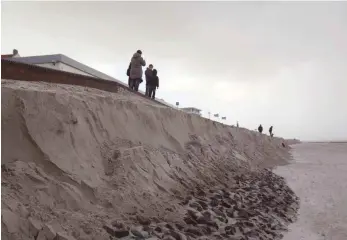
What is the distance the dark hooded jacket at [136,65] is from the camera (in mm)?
13820

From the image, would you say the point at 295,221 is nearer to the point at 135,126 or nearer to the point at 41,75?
the point at 135,126

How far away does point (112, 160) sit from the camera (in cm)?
714

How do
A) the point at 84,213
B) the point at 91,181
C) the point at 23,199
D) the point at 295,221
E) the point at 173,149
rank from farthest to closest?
the point at 173,149 < the point at 295,221 < the point at 91,181 < the point at 84,213 < the point at 23,199

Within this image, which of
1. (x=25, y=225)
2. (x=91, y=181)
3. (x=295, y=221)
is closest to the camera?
(x=25, y=225)

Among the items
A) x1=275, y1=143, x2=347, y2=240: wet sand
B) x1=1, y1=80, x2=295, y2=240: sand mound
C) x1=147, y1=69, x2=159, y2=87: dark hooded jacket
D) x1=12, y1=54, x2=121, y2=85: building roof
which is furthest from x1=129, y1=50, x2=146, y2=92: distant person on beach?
x1=275, y1=143, x2=347, y2=240: wet sand

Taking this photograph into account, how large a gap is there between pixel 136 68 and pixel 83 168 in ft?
27.1

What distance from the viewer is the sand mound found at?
4.96 metres

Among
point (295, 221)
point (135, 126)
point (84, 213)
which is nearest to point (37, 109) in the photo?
point (84, 213)

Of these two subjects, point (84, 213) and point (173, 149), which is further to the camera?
point (173, 149)

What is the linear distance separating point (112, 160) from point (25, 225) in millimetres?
2803

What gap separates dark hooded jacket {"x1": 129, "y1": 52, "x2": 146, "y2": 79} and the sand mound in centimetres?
424

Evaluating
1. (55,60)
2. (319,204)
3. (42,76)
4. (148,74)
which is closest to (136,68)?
(148,74)

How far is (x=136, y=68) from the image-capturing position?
1396 cm

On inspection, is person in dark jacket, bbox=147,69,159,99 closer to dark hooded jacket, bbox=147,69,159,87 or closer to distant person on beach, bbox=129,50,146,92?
dark hooded jacket, bbox=147,69,159,87
